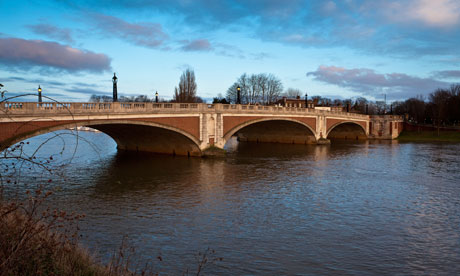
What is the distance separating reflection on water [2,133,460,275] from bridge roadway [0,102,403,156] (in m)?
3.58

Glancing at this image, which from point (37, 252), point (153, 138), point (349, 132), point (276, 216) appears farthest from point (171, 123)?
point (349, 132)

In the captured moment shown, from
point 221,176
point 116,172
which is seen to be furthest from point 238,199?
point 116,172

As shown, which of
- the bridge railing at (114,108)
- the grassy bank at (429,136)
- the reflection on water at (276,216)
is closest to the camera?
the reflection on water at (276,216)

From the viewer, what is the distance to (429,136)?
67250 mm

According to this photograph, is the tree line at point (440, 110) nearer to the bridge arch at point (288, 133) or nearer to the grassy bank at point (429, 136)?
the grassy bank at point (429, 136)

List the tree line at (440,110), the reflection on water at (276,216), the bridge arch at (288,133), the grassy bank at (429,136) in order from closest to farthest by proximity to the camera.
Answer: the reflection on water at (276,216)
the bridge arch at (288,133)
the grassy bank at (429,136)
the tree line at (440,110)

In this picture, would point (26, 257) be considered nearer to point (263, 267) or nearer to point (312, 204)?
point (263, 267)

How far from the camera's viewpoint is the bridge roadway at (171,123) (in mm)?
20656

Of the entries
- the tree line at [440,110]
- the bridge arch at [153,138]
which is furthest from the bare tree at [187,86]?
the tree line at [440,110]

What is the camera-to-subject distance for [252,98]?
89188mm

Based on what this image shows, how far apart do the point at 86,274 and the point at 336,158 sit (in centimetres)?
3141

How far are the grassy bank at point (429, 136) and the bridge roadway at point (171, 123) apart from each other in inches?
616

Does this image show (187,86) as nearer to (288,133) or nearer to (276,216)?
(288,133)

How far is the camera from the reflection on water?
1132 cm
